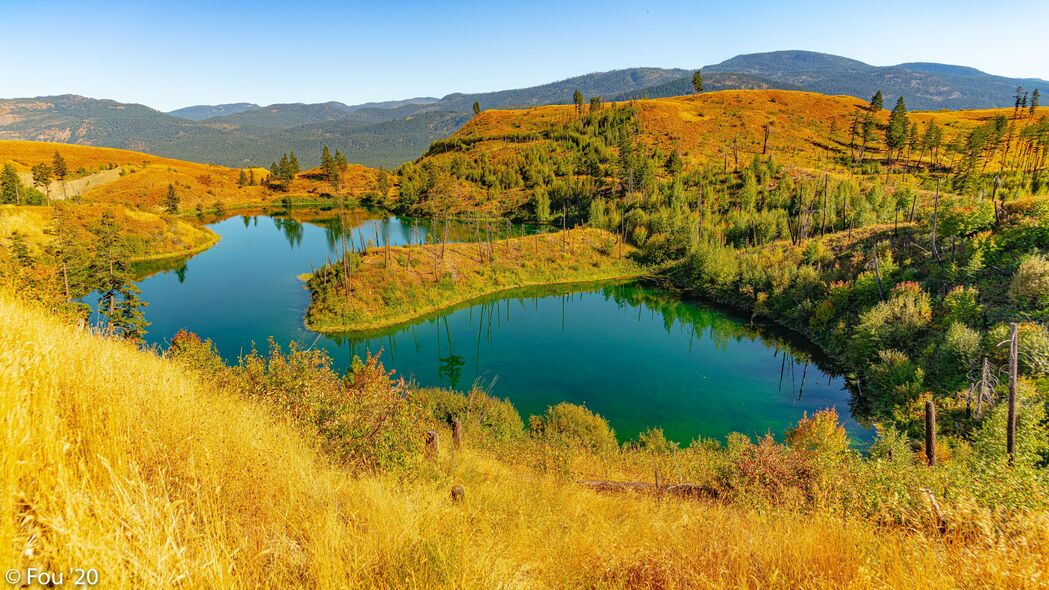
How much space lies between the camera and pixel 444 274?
51.3m

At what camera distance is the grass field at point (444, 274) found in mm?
42938

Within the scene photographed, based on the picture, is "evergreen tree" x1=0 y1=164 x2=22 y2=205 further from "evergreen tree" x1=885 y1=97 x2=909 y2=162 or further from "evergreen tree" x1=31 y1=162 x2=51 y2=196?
"evergreen tree" x1=885 y1=97 x2=909 y2=162

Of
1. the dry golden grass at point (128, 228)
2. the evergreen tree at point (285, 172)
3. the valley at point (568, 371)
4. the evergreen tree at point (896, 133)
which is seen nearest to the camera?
the valley at point (568, 371)

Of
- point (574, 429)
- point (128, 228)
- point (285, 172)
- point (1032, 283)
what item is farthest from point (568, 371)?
point (285, 172)

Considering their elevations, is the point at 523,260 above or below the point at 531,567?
below

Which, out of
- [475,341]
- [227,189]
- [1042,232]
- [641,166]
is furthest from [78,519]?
Result: [227,189]

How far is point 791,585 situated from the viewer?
4031 millimetres

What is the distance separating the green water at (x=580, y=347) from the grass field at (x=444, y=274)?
190 centimetres

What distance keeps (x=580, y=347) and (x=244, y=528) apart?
38085 millimetres

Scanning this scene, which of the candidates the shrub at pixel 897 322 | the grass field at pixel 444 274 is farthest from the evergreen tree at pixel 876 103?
the shrub at pixel 897 322

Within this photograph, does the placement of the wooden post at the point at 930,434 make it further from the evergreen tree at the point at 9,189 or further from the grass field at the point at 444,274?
the evergreen tree at the point at 9,189

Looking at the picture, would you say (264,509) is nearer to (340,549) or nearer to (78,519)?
(340,549)

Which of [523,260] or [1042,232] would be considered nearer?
[1042,232]

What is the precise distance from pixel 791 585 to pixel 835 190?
74470 mm
